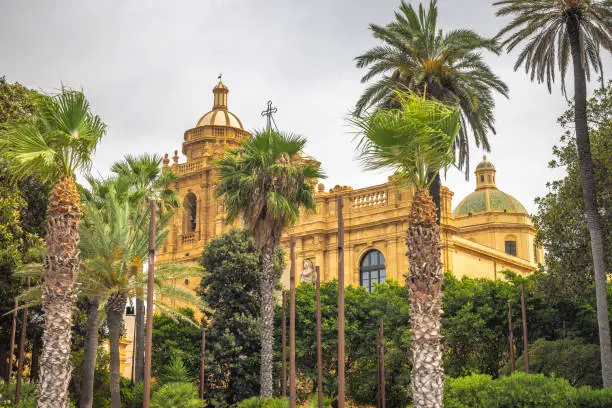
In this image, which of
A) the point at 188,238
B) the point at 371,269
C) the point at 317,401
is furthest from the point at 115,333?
the point at 188,238

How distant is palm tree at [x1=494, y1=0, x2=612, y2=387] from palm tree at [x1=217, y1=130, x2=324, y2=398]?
757 centimetres

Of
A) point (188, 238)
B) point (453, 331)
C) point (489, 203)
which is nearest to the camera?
point (453, 331)

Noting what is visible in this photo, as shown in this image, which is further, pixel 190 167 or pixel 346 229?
pixel 190 167

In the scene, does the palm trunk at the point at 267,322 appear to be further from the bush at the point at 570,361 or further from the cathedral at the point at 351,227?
the bush at the point at 570,361

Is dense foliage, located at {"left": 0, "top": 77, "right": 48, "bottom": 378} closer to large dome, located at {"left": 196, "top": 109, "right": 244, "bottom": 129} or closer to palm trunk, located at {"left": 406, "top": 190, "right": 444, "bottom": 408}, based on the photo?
palm trunk, located at {"left": 406, "top": 190, "right": 444, "bottom": 408}

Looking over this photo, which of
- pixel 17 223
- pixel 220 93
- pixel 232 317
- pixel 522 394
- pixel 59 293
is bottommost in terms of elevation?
pixel 522 394

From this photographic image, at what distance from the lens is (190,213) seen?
5144 centimetres

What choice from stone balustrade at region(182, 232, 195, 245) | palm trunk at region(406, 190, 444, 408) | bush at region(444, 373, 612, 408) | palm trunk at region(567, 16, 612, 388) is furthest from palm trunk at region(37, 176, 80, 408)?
stone balustrade at region(182, 232, 195, 245)

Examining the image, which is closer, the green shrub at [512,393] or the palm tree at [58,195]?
the palm tree at [58,195]

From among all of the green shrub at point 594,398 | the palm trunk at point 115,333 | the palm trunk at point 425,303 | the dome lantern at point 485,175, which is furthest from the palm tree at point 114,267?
the dome lantern at point 485,175

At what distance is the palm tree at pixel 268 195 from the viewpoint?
26.0 metres

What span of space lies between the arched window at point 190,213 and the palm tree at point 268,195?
2461 cm

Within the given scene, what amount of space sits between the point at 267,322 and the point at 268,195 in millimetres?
4076

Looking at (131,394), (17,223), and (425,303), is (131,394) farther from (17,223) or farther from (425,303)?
(425,303)
